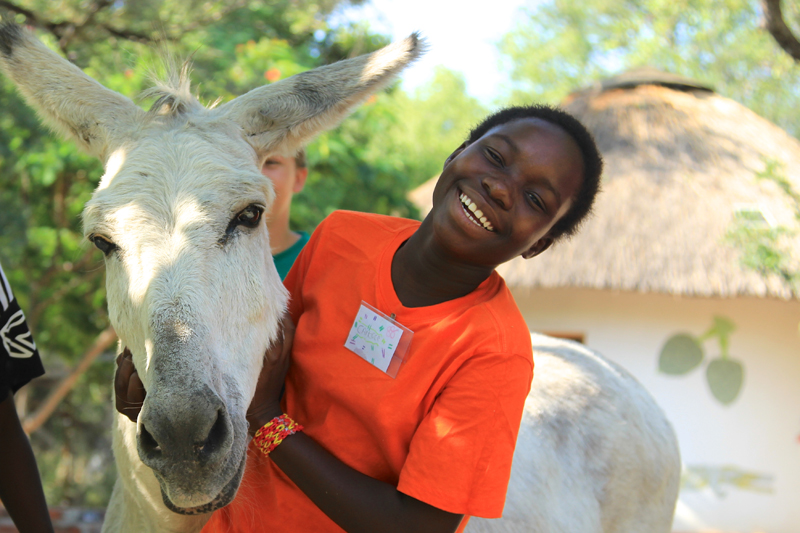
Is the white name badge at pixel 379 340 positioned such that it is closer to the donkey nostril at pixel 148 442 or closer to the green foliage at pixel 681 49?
the donkey nostril at pixel 148 442

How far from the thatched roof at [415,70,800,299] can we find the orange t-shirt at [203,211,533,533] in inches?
282

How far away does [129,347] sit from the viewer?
6.00ft

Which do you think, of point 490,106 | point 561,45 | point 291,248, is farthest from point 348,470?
point 490,106

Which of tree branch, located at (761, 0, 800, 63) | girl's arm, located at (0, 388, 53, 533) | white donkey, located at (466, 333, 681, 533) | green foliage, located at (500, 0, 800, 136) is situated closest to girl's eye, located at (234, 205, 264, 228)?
girl's arm, located at (0, 388, 53, 533)

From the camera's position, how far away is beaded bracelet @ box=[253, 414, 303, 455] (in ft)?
5.76

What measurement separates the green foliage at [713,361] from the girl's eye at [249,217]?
8640mm

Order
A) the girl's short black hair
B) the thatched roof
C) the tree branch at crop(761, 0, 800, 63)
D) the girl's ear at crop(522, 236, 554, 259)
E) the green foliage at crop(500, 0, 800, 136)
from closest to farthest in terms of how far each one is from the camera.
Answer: the girl's short black hair, the girl's ear at crop(522, 236, 554, 259), the tree branch at crop(761, 0, 800, 63), the thatched roof, the green foliage at crop(500, 0, 800, 136)

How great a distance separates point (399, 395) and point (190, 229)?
731mm

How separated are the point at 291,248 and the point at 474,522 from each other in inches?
63.5

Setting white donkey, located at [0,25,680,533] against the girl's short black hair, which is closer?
white donkey, located at [0,25,680,533]

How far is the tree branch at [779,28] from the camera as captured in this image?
6.19 meters

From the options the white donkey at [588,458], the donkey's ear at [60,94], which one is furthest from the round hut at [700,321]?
the donkey's ear at [60,94]

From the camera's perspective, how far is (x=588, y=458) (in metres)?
3.05

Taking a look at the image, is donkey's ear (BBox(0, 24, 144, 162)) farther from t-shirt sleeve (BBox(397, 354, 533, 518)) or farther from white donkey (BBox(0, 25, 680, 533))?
t-shirt sleeve (BBox(397, 354, 533, 518))
